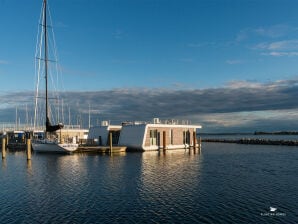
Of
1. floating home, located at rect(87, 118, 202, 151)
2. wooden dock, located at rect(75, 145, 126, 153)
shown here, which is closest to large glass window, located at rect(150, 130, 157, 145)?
floating home, located at rect(87, 118, 202, 151)

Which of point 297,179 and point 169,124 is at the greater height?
point 169,124

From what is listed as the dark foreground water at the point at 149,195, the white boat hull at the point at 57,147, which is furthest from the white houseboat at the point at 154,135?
the dark foreground water at the point at 149,195

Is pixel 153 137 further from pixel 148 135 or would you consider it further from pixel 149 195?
pixel 149 195

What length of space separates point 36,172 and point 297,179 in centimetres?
2658

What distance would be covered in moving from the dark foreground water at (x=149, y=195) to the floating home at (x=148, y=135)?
943 inches

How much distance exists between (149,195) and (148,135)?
37.0 metres

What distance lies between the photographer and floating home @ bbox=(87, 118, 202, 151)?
198 feet

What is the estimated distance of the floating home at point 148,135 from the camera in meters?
60.5

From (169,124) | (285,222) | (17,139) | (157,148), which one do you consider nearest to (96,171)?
(285,222)

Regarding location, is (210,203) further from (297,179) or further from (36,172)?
(36,172)

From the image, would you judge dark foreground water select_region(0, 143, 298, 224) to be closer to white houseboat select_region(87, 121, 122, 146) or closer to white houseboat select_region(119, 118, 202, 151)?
white houseboat select_region(119, 118, 202, 151)

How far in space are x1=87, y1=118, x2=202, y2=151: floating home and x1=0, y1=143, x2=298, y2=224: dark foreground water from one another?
2395 cm

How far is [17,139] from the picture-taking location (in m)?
85.8

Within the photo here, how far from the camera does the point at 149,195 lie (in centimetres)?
2366
